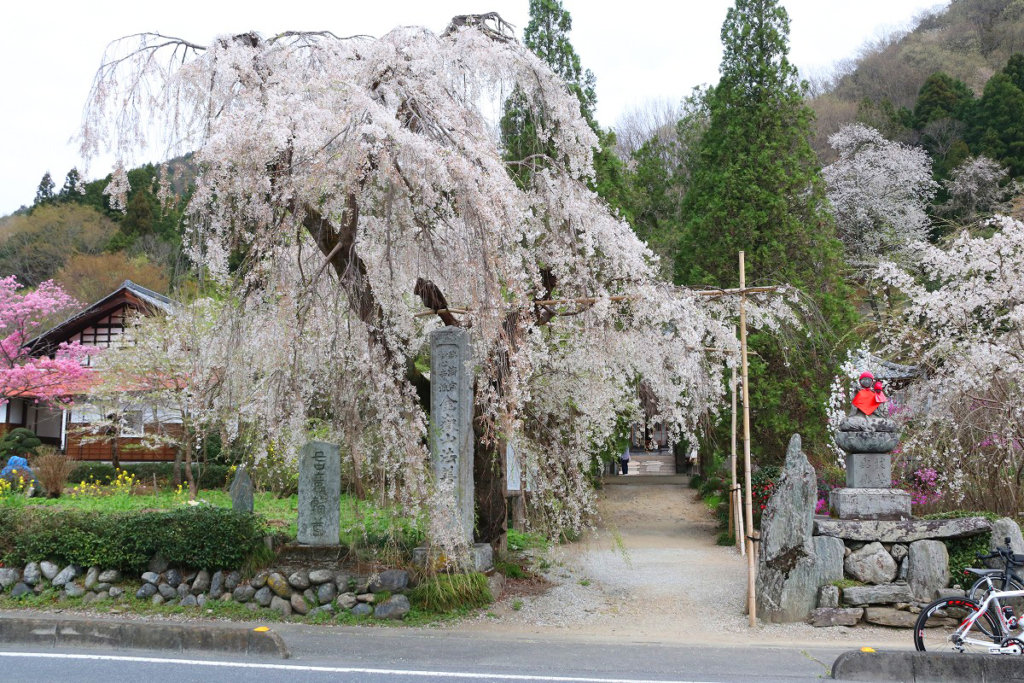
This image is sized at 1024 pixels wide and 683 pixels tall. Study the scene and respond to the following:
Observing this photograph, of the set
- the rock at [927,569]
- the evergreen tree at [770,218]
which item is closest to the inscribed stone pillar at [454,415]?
the rock at [927,569]

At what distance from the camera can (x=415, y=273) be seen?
799cm

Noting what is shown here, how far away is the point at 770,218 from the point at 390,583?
969 centimetres

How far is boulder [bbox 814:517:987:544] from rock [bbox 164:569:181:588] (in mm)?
7303

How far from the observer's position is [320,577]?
340 inches

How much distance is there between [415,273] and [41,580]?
20.0ft

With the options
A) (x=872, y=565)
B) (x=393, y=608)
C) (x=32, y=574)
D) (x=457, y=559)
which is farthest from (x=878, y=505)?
(x=32, y=574)

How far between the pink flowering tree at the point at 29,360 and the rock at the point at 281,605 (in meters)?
13.7

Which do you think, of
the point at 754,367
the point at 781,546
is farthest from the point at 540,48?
the point at 781,546

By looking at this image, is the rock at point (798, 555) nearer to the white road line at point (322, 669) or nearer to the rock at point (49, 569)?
the white road line at point (322, 669)

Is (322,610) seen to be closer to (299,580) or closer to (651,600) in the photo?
(299,580)

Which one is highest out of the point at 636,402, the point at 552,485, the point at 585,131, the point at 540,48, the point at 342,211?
the point at 540,48

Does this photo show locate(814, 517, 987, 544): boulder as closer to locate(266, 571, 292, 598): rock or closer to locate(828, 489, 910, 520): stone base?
locate(828, 489, 910, 520): stone base

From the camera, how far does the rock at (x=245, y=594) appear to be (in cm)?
873

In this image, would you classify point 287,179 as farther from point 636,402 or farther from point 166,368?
point 166,368
